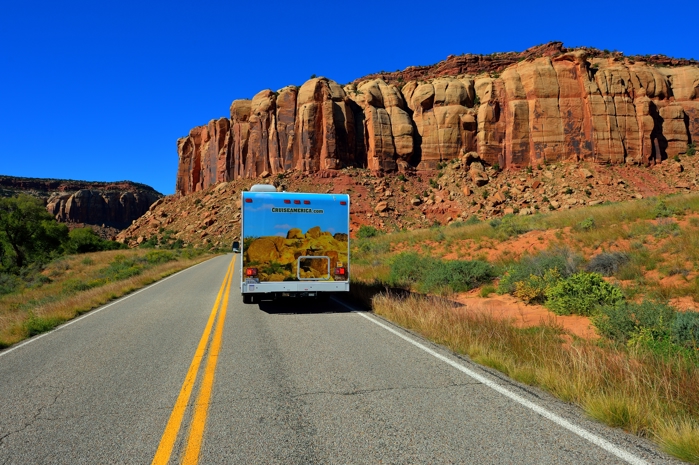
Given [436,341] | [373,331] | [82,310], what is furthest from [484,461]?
[82,310]

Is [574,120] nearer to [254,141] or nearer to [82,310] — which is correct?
[254,141]

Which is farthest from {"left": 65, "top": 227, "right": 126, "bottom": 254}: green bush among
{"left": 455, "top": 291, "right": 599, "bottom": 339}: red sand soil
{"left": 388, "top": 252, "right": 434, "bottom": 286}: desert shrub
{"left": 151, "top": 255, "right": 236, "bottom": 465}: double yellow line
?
{"left": 455, "top": 291, "right": 599, "bottom": 339}: red sand soil

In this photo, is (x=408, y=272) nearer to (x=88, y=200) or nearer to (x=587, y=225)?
(x=587, y=225)

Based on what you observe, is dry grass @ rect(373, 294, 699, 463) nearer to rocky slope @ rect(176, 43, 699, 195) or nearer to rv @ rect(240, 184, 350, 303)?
rv @ rect(240, 184, 350, 303)

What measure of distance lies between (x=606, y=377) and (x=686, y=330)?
2.45 metres

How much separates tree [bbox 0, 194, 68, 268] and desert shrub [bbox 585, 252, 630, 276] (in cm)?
5263

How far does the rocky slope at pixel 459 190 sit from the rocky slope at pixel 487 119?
2511 millimetres

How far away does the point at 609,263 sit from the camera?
11.8 metres

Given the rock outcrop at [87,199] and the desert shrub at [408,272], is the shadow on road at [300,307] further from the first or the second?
the rock outcrop at [87,199]

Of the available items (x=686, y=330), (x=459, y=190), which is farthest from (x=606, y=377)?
(x=459, y=190)

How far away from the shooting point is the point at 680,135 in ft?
194

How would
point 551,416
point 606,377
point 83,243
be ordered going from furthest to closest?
point 83,243 → point 606,377 → point 551,416

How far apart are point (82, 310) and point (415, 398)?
37.8ft

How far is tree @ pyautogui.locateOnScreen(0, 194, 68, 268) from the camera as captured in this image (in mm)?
44594
